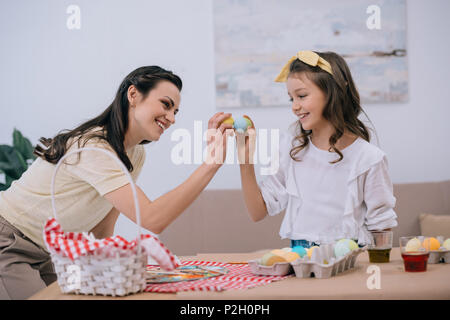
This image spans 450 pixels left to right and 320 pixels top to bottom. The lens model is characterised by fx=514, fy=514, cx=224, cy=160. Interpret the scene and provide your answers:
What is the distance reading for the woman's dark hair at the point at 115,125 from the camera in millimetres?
1581

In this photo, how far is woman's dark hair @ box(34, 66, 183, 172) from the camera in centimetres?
158

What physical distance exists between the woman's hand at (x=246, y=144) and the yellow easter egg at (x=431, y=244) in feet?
1.92

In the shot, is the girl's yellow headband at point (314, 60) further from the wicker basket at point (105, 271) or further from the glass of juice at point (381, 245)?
the wicker basket at point (105, 271)

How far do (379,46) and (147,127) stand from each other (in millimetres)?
1942

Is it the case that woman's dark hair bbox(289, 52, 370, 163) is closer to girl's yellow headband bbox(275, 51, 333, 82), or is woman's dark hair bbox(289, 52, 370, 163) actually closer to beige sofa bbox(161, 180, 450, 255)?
girl's yellow headband bbox(275, 51, 333, 82)

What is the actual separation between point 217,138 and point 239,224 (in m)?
1.56

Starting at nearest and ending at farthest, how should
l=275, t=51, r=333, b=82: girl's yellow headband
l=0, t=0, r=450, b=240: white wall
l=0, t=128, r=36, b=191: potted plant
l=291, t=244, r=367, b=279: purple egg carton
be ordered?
l=291, t=244, r=367, b=279: purple egg carton, l=275, t=51, r=333, b=82: girl's yellow headband, l=0, t=128, r=36, b=191: potted plant, l=0, t=0, r=450, b=240: white wall

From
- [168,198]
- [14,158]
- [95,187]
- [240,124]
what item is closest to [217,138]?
[240,124]

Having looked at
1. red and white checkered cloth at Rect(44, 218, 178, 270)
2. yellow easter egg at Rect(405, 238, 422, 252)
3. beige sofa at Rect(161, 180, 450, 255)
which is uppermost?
red and white checkered cloth at Rect(44, 218, 178, 270)

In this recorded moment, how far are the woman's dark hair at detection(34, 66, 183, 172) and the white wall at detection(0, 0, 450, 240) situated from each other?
1.46 m

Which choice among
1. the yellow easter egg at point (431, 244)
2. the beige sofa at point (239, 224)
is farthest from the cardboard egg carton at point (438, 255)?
the beige sofa at point (239, 224)

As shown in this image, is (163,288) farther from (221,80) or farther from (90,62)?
(90,62)

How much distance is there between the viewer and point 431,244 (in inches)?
52.7

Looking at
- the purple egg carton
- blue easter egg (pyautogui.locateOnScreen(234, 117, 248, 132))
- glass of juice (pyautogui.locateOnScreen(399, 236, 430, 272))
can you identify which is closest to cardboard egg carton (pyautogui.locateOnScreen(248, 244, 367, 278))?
the purple egg carton
